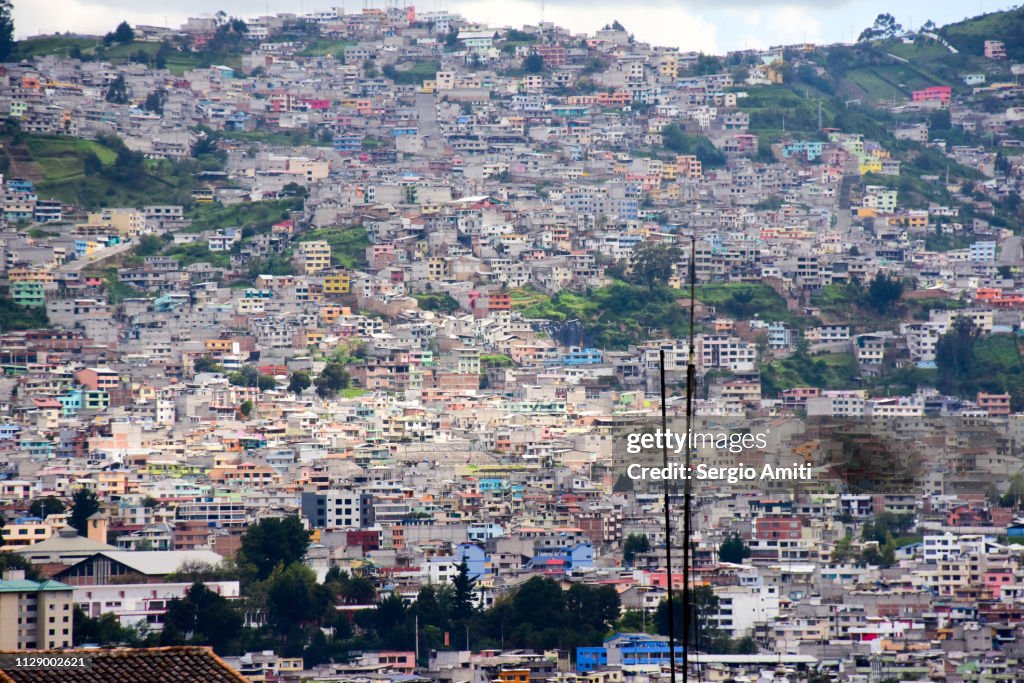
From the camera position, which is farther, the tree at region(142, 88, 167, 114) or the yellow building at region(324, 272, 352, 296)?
the tree at region(142, 88, 167, 114)

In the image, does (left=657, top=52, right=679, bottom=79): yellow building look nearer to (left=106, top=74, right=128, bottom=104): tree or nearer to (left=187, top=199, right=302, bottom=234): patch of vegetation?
(left=106, top=74, right=128, bottom=104): tree

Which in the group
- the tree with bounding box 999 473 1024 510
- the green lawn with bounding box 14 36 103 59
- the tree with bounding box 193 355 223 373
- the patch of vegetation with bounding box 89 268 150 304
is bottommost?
the tree with bounding box 999 473 1024 510

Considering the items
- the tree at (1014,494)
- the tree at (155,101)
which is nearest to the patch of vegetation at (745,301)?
the tree at (1014,494)

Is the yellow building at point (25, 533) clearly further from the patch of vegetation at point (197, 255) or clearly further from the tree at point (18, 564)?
the patch of vegetation at point (197, 255)

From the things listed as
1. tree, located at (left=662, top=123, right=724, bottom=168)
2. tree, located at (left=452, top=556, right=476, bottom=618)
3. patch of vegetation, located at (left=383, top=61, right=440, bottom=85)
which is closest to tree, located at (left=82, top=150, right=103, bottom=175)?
patch of vegetation, located at (left=383, top=61, right=440, bottom=85)

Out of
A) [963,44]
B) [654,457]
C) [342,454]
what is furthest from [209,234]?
[654,457]

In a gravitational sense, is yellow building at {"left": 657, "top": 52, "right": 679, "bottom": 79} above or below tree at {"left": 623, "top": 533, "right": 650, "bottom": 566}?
above

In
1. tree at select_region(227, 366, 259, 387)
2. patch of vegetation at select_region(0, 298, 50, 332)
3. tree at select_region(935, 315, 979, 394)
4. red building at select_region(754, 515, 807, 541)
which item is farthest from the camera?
patch of vegetation at select_region(0, 298, 50, 332)
